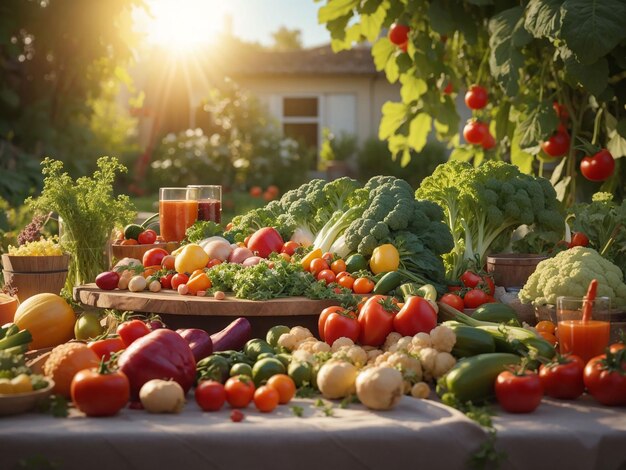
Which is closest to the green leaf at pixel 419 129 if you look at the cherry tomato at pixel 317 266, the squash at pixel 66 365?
the cherry tomato at pixel 317 266

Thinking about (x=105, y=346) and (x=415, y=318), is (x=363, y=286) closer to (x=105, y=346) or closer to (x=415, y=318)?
(x=415, y=318)

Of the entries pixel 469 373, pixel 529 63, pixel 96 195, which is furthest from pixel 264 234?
pixel 529 63

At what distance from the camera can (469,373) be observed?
3.23 m

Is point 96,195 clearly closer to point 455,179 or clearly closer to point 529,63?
point 455,179

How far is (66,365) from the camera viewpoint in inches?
130

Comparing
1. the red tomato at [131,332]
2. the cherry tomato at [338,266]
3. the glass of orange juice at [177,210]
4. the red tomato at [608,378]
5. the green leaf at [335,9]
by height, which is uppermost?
the green leaf at [335,9]

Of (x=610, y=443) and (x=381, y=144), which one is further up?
(x=381, y=144)

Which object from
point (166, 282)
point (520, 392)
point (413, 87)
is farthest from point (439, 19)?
point (520, 392)

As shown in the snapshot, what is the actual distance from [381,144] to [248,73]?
3.82m

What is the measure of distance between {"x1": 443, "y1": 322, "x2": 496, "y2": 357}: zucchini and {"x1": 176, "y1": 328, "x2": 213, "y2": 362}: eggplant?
0.98 meters

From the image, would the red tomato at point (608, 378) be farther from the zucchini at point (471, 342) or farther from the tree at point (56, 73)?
the tree at point (56, 73)

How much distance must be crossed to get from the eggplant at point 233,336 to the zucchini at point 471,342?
35.6 inches

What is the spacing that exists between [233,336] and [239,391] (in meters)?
0.71

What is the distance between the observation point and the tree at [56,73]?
10.4 metres
